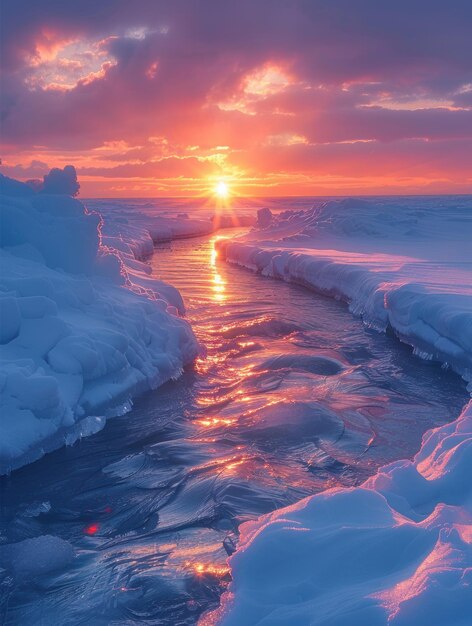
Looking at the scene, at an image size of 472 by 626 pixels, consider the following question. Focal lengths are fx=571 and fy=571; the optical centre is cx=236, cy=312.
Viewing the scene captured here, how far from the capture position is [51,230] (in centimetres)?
918

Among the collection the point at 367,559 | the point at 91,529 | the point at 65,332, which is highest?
the point at 65,332

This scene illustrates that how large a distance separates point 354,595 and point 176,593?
1404 millimetres

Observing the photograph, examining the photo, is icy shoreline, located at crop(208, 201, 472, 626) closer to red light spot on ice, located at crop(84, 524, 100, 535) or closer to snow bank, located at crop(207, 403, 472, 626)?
snow bank, located at crop(207, 403, 472, 626)

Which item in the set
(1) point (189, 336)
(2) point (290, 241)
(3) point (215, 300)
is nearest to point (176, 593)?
(1) point (189, 336)

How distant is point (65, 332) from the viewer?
6.75 metres

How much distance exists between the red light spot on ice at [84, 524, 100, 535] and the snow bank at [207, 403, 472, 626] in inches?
49.2

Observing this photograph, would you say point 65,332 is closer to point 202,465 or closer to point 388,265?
point 202,465

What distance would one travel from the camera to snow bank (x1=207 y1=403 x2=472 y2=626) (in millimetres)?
2611

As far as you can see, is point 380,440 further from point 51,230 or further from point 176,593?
point 51,230

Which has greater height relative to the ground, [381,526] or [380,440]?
[381,526]

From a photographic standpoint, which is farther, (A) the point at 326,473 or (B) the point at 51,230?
(B) the point at 51,230

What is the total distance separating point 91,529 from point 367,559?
239cm

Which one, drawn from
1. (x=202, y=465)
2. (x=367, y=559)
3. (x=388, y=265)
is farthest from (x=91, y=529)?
(x=388, y=265)

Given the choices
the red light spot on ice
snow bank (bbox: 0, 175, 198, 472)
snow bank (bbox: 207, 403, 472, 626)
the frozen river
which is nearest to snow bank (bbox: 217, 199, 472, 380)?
the frozen river
